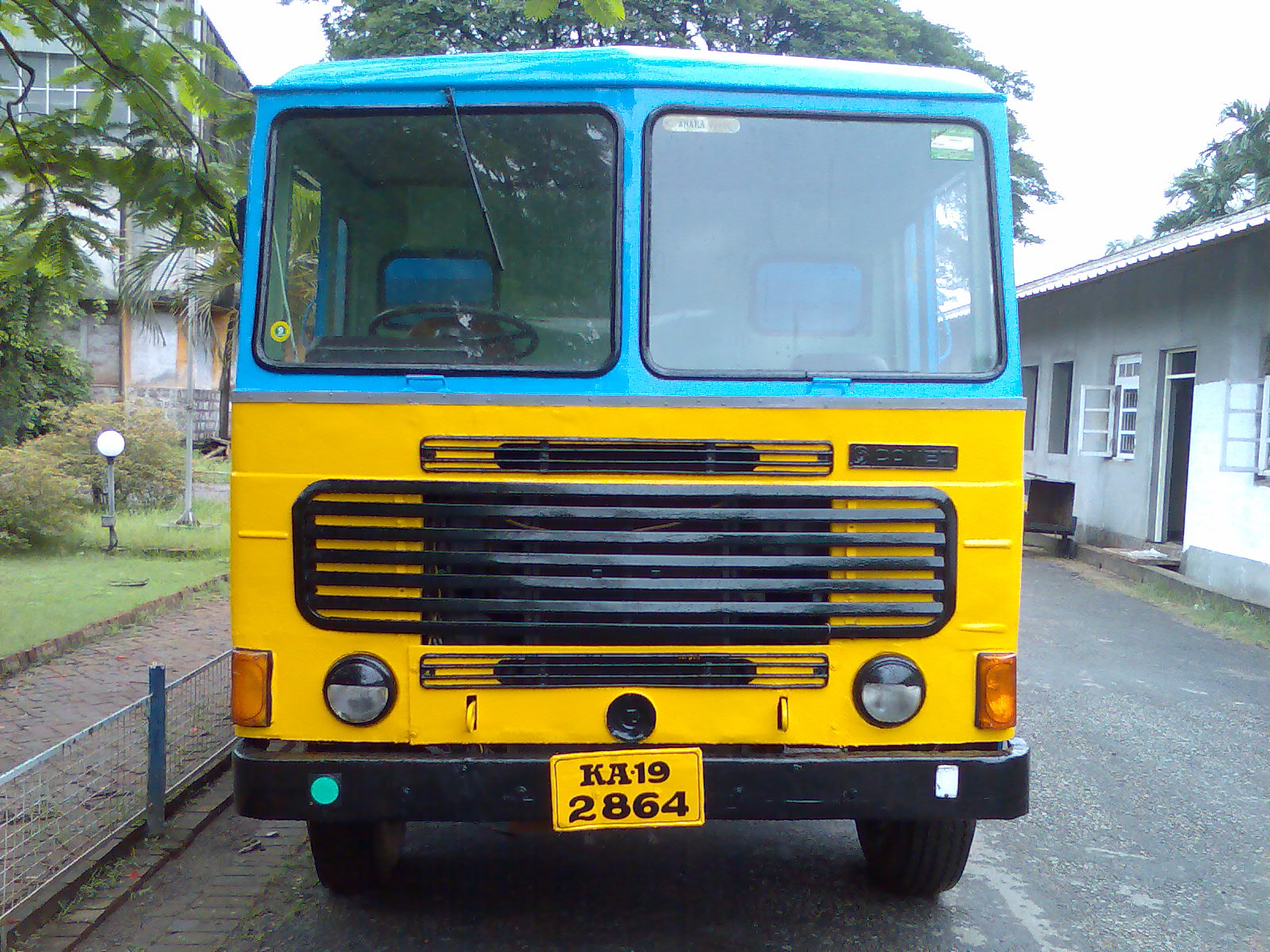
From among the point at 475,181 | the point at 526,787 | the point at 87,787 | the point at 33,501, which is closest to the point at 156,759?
the point at 87,787

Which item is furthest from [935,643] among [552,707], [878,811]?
[552,707]

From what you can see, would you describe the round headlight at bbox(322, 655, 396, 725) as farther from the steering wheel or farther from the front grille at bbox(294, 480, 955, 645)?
the steering wheel

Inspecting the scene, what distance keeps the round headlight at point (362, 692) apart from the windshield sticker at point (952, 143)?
2215 millimetres

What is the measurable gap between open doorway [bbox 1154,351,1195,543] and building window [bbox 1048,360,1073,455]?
160 inches

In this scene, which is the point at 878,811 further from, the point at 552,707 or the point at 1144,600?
the point at 1144,600

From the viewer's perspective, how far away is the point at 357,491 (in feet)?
10.8

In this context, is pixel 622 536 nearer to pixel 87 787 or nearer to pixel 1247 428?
pixel 87 787

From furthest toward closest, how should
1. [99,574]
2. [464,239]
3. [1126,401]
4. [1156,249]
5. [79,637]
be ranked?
[1126,401] → [1156,249] → [99,574] → [79,637] → [464,239]

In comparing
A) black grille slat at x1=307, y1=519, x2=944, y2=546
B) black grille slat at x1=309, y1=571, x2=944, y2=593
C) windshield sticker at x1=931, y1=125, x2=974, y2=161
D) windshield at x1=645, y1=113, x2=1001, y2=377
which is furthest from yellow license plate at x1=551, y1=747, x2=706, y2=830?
windshield sticker at x1=931, y1=125, x2=974, y2=161

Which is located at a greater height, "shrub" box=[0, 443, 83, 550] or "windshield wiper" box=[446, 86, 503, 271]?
"windshield wiper" box=[446, 86, 503, 271]

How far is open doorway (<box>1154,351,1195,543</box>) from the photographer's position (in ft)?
47.5

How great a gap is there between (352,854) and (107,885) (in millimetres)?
972

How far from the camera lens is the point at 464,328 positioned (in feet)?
11.5

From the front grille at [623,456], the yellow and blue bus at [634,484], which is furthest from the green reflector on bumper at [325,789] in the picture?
the front grille at [623,456]
